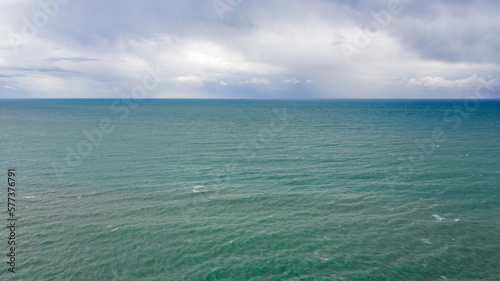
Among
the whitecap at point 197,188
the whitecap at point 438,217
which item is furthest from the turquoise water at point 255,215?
the whitecap at point 197,188

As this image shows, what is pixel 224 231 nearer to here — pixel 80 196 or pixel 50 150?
pixel 80 196

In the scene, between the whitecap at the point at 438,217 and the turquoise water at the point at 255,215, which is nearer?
the turquoise water at the point at 255,215

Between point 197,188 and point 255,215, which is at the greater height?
point 197,188

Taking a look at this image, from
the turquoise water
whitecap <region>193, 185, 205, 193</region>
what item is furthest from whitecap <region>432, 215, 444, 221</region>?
whitecap <region>193, 185, 205, 193</region>

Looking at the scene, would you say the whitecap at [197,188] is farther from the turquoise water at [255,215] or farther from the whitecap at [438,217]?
the whitecap at [438,217]

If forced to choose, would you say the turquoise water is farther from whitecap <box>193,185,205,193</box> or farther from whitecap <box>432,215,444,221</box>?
whitecap <box>193,185,205,193</box>

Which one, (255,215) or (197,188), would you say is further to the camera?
(197,188)

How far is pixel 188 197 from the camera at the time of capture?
5581 centimetres

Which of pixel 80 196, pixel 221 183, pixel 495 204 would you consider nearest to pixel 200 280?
pixel 221 183

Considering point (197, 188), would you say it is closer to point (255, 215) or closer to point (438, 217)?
point (255, 215)

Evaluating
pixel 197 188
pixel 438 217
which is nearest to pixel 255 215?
pixel 197 188

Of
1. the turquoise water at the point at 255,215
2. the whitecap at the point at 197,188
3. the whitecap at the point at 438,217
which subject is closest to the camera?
the turquoise water at the point at 255,215

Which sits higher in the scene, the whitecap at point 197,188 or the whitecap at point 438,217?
the whitecap at point 197,188

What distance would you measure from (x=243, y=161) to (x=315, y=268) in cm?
4793
